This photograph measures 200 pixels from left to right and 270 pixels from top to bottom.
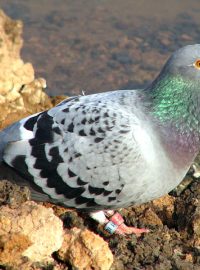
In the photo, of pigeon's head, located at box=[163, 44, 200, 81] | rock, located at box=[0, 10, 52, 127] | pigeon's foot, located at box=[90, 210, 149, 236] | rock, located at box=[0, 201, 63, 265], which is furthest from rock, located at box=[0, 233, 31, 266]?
rock, located at box=[0, 10, 52, 127]

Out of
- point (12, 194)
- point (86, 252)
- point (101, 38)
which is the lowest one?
point (101, 38)

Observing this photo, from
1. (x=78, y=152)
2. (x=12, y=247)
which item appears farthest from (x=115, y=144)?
(x=12, y=247)

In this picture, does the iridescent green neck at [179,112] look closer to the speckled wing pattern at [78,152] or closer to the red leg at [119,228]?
the speckled wing pattern at [78,152]

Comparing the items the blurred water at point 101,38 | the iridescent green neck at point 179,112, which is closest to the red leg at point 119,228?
the iridescent green neck at point 179,112

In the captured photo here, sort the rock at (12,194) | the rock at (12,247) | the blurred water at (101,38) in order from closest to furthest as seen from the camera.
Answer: the rock at (12,247), the rock at (12,194), the blurred water at (101,38)

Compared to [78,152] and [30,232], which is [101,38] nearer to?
[78,152]

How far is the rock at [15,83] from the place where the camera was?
22.6ft

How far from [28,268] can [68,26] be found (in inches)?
414

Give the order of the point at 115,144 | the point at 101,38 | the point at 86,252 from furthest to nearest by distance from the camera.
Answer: the point at 101,38, the point at 115,144, the point at 86,252

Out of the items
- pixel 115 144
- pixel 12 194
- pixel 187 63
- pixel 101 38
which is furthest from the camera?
pixel 101 38

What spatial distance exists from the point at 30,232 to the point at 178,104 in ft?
6.32

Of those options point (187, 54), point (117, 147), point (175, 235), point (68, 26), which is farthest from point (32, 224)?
point (68, 26)

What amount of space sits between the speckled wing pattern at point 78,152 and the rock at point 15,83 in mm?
1635

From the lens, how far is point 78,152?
501 centimetres
